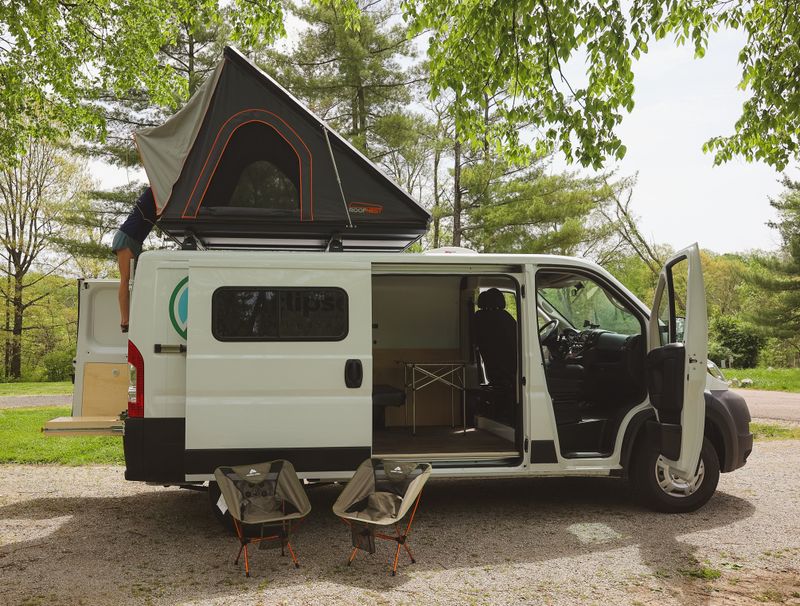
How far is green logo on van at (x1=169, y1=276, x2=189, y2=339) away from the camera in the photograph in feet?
17.7

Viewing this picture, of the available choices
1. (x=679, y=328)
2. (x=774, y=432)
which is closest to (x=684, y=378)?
(x=679, y=328)

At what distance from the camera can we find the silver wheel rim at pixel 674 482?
5.88 m

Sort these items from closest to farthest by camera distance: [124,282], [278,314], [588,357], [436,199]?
[278,314] → [124,282] → [588,357] → [436,199]

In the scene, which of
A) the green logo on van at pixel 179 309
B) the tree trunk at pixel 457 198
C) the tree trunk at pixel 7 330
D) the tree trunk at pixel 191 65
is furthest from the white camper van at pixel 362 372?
the tree trunk at pixel 7 330

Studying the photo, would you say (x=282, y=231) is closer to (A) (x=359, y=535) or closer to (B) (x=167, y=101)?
(A) (x=359, y=535)

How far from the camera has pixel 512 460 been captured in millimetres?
5820

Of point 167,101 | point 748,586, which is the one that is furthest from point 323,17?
point 748,586

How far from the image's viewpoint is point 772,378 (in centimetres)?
2267

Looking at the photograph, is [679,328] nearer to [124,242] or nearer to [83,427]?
[124,242]

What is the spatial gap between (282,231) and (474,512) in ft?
9.23

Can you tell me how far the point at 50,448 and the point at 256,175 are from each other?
19.4ft

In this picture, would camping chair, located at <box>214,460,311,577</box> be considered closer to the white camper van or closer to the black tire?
the white camper van

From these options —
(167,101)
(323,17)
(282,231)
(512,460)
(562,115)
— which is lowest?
(512,460)

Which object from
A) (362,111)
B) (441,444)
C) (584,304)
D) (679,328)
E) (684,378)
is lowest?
(441,444)
